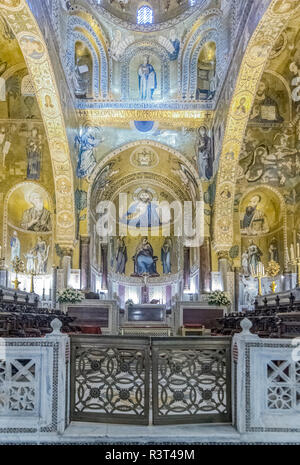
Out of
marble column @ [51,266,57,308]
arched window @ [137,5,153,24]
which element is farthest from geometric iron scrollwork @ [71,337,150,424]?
arched window @ [137,5,153,24]

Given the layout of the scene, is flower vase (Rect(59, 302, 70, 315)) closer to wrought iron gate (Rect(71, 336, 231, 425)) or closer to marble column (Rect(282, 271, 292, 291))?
marble column (Rect(282, 271, 292, 291))

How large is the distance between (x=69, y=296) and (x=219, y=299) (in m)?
5.43

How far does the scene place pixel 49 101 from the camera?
1323cm

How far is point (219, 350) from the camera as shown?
4.36m

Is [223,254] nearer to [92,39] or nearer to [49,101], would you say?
[49,101]

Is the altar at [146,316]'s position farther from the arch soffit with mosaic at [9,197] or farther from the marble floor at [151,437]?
the marble floor at [151,437]

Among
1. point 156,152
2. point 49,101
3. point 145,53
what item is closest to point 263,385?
point 49,101

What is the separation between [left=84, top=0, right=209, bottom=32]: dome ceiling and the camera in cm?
1700

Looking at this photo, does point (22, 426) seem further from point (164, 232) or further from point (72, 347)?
point (164, 232)

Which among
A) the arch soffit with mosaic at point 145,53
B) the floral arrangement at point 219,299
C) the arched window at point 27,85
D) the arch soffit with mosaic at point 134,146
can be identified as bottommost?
the floral arrangement at point 219,299

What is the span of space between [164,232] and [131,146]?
592 centimetres
